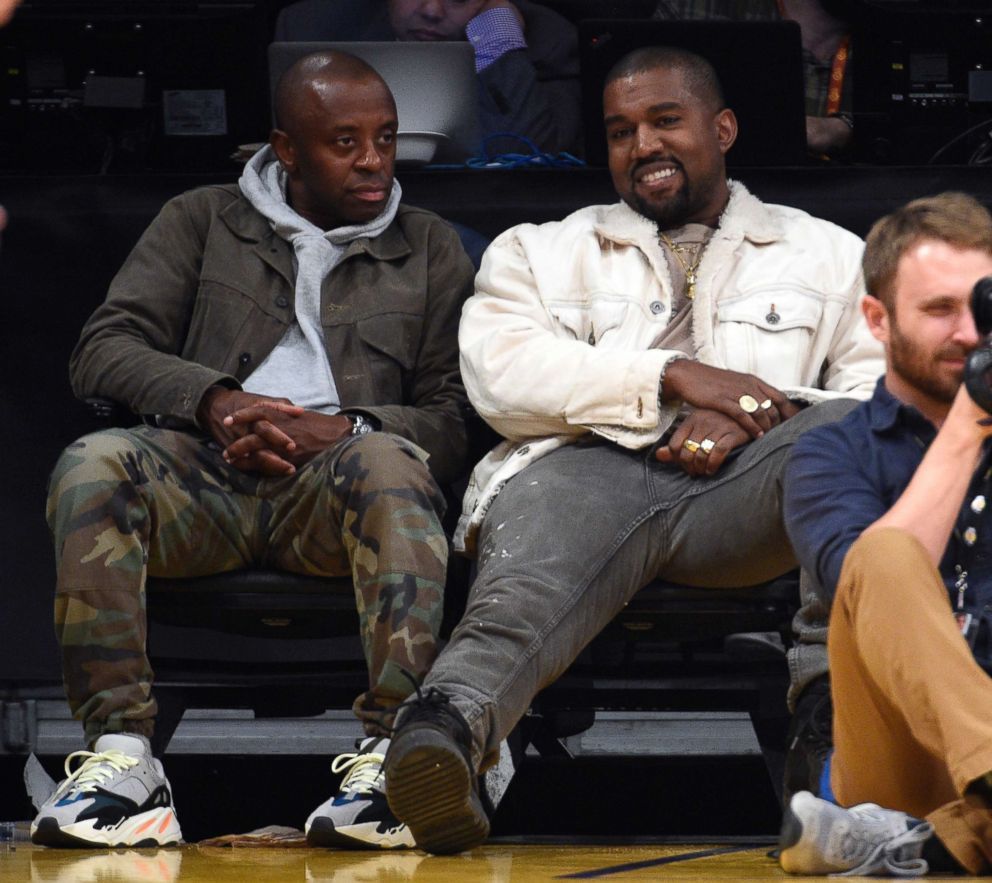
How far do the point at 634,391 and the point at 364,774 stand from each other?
2.41ft

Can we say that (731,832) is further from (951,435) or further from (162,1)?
(162,1)

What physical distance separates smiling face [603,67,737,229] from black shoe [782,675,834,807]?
3.35 ft

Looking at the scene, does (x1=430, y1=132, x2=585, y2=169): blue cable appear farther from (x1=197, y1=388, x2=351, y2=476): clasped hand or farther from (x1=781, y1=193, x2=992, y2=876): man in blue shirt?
(x1=781, y1=193, x2=992, y2=876): man in blue shirt

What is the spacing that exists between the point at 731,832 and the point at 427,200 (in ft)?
4.35

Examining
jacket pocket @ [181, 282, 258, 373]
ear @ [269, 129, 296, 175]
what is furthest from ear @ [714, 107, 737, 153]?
jacket pocket @ [181, 282, 258, 373]

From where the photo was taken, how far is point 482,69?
14.2 ft

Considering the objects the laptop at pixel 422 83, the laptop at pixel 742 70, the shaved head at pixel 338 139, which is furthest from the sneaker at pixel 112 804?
the laptop at pixel 742 70

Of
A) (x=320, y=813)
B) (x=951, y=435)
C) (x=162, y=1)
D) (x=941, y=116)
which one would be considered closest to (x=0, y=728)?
(x=320, y=813)

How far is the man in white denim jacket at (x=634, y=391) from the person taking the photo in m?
2.45

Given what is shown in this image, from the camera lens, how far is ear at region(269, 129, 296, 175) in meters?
3.29

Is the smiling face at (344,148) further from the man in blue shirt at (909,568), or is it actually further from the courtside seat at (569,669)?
the man in blue shirt at (909,568)

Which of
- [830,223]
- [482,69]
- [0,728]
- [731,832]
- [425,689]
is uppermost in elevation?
[482,69]

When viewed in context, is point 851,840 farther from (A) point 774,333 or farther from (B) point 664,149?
(B) point 664,149

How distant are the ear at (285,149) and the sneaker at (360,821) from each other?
1.27 m
